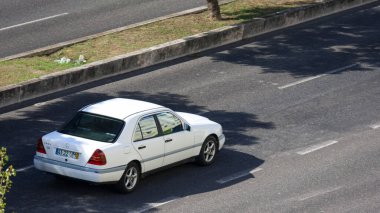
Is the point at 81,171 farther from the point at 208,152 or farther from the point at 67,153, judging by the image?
the point at 208,152

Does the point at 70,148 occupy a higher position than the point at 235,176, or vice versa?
the point at 70,148

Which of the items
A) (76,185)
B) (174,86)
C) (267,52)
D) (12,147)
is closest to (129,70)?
(174,86)

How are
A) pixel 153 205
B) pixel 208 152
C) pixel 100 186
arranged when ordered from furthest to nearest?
pixel 208 152 → pixel 100 186 → pixel 153 205

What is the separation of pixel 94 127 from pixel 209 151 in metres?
2.42

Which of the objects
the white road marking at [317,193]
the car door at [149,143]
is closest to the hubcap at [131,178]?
the car door at [149,143]

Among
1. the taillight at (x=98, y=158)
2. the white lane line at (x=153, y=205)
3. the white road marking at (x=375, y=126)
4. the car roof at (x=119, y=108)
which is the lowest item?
the white road marking at (x=375, y=126)

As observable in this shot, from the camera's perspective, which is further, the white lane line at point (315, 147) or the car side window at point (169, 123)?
the white lane line at point (315, 147)

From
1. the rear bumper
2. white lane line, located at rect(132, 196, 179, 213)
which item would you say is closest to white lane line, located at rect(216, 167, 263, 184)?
white lane line, located at rect(132, 196, 179, 213)

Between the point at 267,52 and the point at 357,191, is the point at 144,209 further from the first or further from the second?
the point at 267,52

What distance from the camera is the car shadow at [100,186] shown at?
15547 mm

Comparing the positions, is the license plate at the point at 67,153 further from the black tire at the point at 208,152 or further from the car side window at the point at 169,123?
the black tire at the point at 208,152

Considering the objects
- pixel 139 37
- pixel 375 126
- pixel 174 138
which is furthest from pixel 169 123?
pixel 139 37

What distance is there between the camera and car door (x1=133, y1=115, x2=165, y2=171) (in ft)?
52.9

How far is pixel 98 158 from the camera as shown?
15.4 meters
